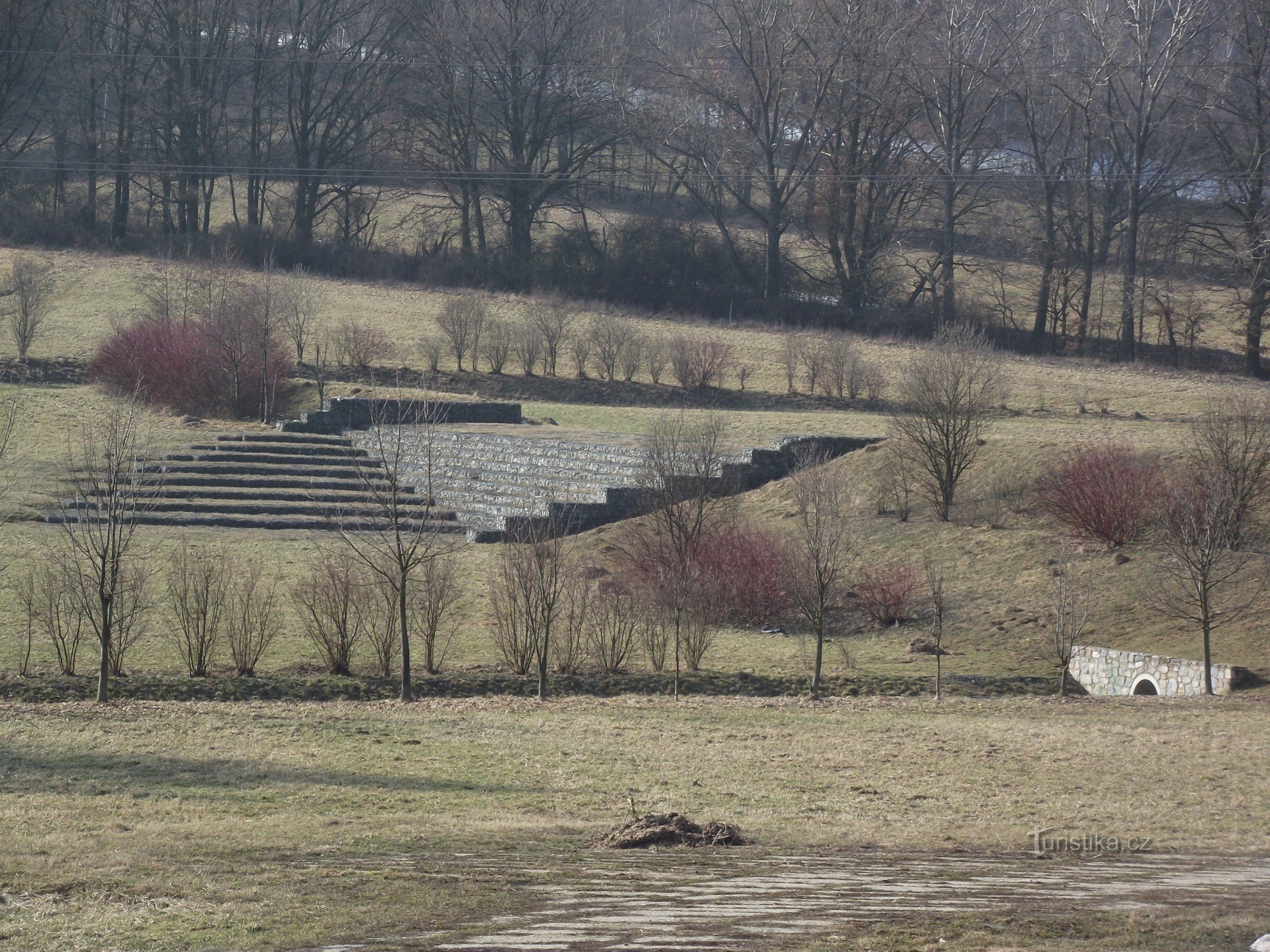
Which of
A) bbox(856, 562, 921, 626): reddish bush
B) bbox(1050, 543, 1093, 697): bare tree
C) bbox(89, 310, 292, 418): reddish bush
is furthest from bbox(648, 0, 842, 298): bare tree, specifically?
bbox(1050, 543, 1093, 697): bare tree

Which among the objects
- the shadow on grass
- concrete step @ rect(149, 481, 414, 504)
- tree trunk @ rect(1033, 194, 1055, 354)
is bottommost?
the shadow on grass

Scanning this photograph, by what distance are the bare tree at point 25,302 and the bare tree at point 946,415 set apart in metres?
28.5

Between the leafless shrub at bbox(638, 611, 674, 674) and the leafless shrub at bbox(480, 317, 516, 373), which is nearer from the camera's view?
the leafless shrub at bbox(638, 611, 674, 674)

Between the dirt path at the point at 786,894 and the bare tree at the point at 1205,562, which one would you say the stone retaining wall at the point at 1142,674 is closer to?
the bare tree at the point at 1205,562

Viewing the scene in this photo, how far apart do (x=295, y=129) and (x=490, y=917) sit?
179 feet

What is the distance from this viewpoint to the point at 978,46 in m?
50.2

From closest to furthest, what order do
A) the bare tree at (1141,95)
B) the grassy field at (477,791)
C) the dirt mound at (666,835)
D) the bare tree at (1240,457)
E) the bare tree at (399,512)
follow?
the grassy field at (477,791), the dirt mound at (666,835), the bare tree at (399,512), the bare tree at (1240,457), the bare tree at (1141,95)

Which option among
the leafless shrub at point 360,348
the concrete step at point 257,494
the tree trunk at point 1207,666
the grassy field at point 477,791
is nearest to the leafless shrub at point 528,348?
the leafless shrub at point 360,348

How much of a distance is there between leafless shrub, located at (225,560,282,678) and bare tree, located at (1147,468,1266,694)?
1239 centimetres

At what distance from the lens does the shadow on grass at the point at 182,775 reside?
34.0ft

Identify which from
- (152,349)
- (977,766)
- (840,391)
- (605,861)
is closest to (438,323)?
(152,349)

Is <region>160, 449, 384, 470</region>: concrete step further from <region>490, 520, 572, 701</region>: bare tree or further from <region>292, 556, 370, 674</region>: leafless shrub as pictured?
<region>490, 520, 572, 701</region>: bare tree

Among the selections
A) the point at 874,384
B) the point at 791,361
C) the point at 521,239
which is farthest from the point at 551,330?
the point at 521,239

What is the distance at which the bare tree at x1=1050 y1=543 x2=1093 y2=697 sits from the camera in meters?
17.8
